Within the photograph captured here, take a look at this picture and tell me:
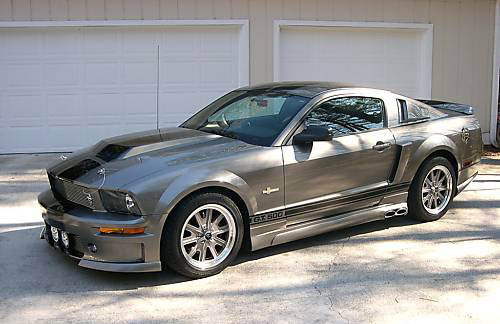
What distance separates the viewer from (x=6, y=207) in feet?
23.7

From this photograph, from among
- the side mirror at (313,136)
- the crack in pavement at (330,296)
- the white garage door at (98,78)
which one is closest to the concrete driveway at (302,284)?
the crack in pavement at (330,296)

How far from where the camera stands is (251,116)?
5949mm

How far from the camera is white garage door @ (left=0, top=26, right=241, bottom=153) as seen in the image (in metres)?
10.8

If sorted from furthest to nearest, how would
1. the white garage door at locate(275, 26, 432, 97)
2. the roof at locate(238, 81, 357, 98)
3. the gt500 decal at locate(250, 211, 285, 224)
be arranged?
Result: the white garage door at locate(275, 26, 432, 97)
the roof at locate(238, 81, 357, 98)
the gt500 decal at locate(250, 211, 285, 224)

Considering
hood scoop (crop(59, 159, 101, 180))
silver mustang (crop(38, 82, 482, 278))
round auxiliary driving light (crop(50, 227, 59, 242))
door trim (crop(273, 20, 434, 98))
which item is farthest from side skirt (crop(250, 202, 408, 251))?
door trim (crop(273, 20, 434, 98))

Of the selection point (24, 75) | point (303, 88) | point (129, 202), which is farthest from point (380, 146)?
point (24, 75)

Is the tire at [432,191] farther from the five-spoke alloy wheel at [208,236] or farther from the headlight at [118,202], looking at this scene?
the headlight at [118,202]

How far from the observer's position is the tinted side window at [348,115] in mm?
5766

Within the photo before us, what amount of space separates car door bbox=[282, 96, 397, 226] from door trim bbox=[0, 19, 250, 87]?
16.6ft

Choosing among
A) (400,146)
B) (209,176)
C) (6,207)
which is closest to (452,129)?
(400,146)

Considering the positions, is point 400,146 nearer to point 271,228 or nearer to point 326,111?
point 326,111

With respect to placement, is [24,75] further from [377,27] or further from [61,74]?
[377,27]

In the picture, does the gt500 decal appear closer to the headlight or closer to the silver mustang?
the silver mustang

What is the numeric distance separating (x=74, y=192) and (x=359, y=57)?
25.4 ft
